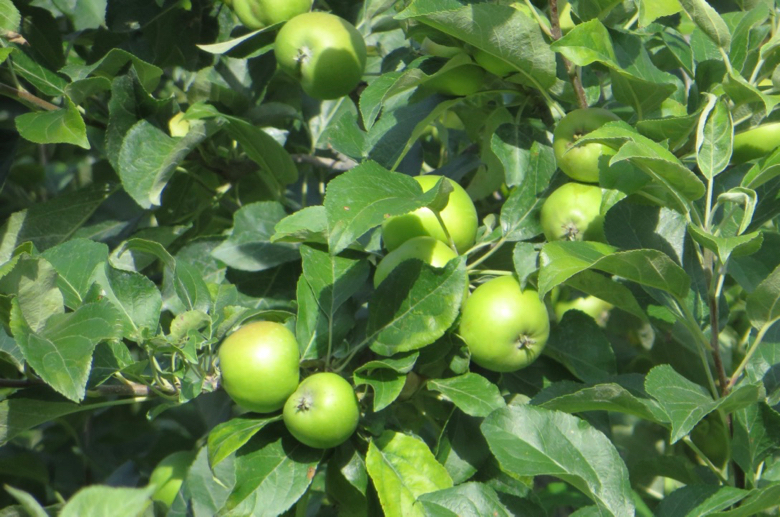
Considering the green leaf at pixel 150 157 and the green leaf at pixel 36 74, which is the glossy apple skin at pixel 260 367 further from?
the green leaf at pixel 36 74

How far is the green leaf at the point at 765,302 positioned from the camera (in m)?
1.05

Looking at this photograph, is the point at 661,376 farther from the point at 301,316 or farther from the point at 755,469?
the point at 301,316

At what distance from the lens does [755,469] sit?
1130 mm

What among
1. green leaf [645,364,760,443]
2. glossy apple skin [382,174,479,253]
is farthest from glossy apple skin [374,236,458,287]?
green leaf [645,364,760,443]

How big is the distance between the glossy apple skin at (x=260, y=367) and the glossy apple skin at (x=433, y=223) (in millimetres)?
250

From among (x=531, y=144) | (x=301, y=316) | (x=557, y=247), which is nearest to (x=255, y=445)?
(x=301, y=316)

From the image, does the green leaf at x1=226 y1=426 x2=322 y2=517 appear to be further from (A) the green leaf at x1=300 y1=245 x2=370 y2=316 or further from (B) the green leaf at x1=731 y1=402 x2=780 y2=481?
(B) the green leaf at x1=731 y1=402 x2=780 y2=481

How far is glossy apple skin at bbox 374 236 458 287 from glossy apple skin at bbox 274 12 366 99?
394mm

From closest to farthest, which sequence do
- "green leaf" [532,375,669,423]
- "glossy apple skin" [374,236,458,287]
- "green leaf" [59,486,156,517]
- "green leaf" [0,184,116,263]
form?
1. "green leaf" [59,486,156,517]
2. "green leaf" [532,375,669,423]
3. "glossy apple skin" [374,236,458,287]
4. "green leaf" [0,184,116,263]

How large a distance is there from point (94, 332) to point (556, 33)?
81 centimetres

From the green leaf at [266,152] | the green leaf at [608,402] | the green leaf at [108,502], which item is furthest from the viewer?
the green leaf at [266,152]

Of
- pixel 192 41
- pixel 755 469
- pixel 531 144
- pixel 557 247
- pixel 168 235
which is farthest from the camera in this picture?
pixel 192 41

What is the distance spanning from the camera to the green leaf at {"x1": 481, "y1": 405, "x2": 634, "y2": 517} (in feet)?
3.38

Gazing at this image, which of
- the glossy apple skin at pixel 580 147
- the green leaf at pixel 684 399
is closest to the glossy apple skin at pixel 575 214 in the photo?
the glossy apple skin at pixel 580 147
